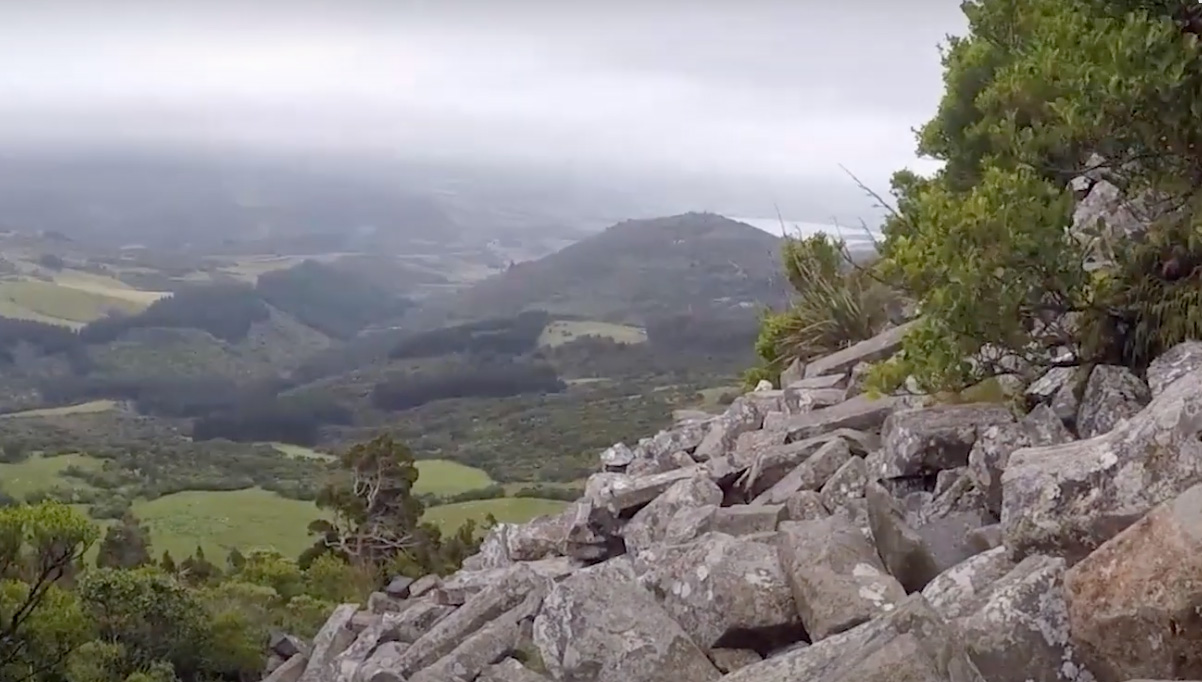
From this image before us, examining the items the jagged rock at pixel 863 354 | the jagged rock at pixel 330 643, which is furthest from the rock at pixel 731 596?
the jagged rock at pixel 863 354

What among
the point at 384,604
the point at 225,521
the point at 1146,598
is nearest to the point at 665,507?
the point at 384,604

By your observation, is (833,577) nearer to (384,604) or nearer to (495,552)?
(495,552)

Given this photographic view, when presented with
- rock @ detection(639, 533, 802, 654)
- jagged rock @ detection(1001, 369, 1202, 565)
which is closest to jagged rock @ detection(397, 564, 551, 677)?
rock @ detection(639, 533, 802, 654)

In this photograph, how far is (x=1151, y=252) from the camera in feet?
35.0

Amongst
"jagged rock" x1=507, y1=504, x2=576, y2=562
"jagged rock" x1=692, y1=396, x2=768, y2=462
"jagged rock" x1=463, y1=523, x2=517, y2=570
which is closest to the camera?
"jagged rock" x1=507, y1=504, x2=576, y2=562

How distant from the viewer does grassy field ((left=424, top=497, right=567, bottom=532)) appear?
7488 centimetres

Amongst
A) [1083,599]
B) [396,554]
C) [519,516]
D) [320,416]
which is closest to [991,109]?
[1083,599]

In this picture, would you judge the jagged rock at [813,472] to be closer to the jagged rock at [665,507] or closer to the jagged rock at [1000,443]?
the jagged rock at [665,507]

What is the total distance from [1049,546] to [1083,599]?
936mm

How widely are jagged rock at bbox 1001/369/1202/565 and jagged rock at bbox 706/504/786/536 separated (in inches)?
123

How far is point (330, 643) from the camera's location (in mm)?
15586

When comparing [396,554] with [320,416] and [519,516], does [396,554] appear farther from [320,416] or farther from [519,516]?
[320,416]

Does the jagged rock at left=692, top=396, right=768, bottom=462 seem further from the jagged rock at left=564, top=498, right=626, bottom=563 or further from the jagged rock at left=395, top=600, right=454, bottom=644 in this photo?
the jagged rock at left=395, top=600, right=454, bottom=644

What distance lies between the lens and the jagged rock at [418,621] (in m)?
13.1
